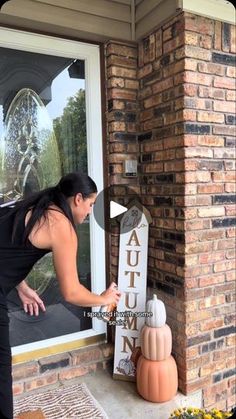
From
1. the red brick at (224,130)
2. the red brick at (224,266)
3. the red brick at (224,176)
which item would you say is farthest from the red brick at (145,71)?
the red brick at (224,266)

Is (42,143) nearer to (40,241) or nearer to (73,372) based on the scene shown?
(40,241)

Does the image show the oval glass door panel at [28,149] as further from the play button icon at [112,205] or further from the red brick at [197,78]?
the red brick at [197,78]

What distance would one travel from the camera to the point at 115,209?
8.71 ft

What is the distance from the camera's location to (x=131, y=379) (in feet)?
8.15

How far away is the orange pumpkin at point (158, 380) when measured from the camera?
2.23 meters

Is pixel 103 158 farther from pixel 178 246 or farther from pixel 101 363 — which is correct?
pixel 101 363

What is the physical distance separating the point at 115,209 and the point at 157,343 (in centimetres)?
96

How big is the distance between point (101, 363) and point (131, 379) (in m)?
0.26

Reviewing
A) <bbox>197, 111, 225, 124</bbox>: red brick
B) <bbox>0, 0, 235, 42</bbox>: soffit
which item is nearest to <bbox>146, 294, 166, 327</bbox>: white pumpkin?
<bbox>197, 111, 225, 124</bbox>: red brick

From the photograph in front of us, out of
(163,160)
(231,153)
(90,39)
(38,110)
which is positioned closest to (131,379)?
(163,160)

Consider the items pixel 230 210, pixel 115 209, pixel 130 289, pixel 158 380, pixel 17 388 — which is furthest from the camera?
pixel 115 209

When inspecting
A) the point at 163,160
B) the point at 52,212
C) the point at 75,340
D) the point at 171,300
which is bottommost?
the point at 75,340

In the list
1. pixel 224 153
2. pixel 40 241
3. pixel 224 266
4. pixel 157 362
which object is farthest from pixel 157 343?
pixel 224 153

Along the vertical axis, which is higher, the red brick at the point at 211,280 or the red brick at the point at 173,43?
the red brick at the point at 173,43
